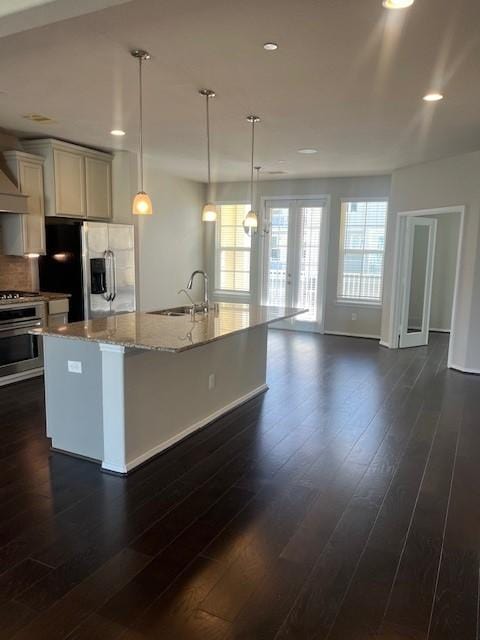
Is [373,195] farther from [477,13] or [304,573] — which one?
[304,573]

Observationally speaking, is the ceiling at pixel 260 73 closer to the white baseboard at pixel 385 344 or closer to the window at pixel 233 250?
the white baseboard at pixel 385 344

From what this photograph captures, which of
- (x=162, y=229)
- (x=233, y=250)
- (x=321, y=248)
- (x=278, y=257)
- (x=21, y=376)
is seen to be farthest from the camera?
(x=233, y=250)

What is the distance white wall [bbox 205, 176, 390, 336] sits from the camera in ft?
25.9

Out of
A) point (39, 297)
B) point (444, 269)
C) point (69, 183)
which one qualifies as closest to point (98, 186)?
point (69, 183)

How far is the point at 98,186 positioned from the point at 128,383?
3772mm

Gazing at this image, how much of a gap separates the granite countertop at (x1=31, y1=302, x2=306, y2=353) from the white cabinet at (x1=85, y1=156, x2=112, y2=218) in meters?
2.51

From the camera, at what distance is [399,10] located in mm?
2381

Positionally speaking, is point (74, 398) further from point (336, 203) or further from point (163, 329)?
point (336, 203)

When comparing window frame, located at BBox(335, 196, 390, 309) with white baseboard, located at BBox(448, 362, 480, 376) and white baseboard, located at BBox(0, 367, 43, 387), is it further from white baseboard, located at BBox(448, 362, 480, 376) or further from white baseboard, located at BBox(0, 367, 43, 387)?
white baseboard, located at BBox(0, 367, 43, 387)

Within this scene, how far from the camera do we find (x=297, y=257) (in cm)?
860

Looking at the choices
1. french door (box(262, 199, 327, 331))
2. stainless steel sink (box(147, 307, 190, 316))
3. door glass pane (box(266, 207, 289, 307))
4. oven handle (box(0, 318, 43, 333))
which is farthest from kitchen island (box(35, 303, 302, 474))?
door glass pane (box(266, 207, 289, 307))

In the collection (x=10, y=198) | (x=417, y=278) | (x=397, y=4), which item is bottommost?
(x=417, y=278)

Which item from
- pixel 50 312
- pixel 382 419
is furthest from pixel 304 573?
pixel 50 312

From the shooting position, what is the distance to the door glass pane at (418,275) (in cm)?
725
